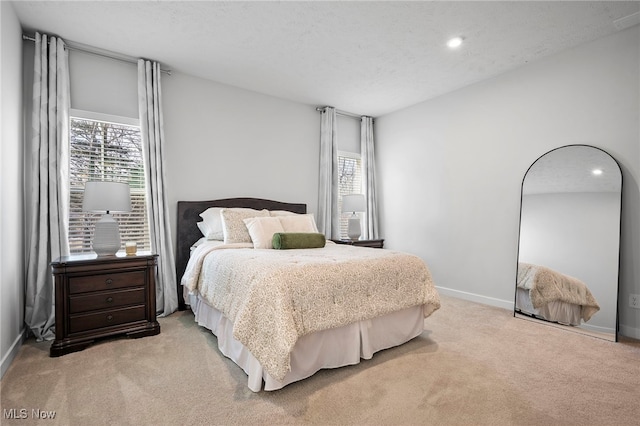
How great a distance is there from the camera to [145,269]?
9.05 feet

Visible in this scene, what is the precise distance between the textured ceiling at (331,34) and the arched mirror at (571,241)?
117 cm

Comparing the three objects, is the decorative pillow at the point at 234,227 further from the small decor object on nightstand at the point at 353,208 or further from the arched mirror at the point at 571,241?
the arched mirror at the point at 571,241

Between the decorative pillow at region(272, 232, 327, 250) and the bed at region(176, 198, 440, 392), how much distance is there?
4.8 inches

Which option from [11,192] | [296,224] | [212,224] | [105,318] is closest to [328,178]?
[296,224]

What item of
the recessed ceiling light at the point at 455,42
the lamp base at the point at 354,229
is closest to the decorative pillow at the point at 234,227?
the lamp base at the point at 354,229

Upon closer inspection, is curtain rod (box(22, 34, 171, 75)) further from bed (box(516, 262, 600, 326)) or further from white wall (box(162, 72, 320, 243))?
bed (box(516, 262, 600, 326))

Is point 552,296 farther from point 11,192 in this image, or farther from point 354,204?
point 11,192

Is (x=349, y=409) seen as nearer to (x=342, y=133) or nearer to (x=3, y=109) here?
(x=3, y=109)

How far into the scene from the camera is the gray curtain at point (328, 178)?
464cm

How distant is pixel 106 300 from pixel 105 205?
79 centimetres

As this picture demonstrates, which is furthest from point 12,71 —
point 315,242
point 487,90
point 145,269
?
point 487,90

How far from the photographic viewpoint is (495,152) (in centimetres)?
372

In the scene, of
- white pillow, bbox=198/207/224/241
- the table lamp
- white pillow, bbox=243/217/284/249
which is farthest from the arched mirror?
the table lamp

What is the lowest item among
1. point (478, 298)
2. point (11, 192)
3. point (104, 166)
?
point (478, 298)
